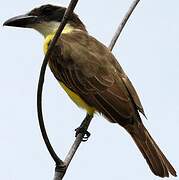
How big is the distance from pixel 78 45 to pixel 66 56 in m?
0.24

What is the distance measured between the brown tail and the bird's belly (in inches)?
23.3

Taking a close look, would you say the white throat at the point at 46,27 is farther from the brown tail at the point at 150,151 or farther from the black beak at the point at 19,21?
the brown tail at the point at 150,151

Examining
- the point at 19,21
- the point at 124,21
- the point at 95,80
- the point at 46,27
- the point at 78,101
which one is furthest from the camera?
the point at 46,27

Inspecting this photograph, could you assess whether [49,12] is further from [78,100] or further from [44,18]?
[78,100]

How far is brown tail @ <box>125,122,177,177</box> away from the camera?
5273mm

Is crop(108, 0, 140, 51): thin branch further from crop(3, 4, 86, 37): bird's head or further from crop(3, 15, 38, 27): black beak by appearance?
crop(3, 4, 86, 37): bird's head

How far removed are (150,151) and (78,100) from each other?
1.13 metres

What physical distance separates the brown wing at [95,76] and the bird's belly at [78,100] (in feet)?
0.25

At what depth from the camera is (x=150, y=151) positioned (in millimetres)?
5750

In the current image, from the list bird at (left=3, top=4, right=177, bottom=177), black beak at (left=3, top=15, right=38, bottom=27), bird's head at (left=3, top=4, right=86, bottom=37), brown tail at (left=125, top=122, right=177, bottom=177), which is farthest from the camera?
bird's head at (left=3, top=4, right=86, bottom=37)

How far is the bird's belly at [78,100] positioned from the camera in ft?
21.1

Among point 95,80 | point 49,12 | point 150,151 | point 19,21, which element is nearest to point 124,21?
point 95,80

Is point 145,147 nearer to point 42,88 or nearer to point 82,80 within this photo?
point 82,80

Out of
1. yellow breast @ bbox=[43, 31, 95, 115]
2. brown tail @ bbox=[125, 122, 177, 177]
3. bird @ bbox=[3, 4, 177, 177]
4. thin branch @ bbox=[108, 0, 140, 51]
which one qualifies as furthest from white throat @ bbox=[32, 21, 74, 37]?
brown tail @ bbox=[125, 122, 177, 177]
